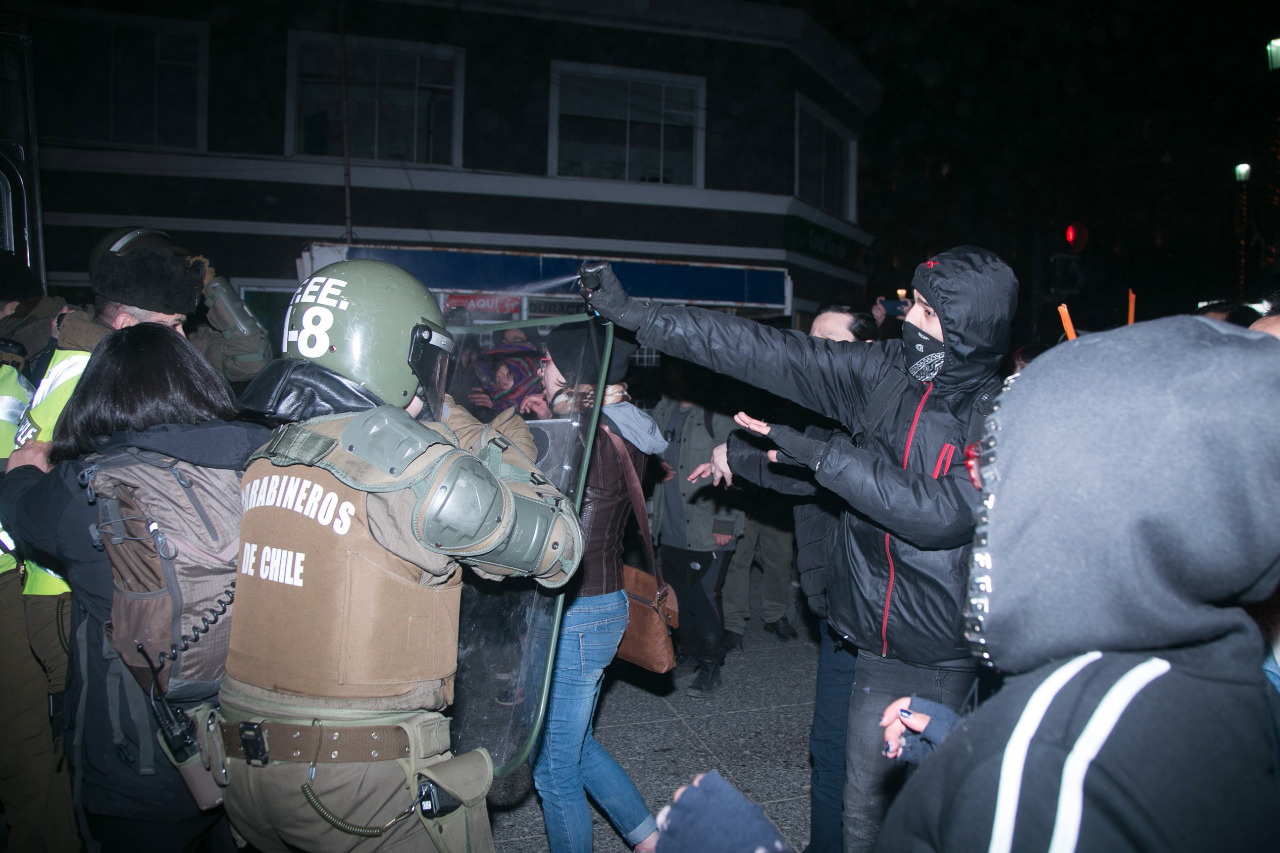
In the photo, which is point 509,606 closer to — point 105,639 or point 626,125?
point 105,639

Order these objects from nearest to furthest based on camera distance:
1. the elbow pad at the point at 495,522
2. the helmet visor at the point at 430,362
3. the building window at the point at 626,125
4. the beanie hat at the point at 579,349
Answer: the elbow pad at the point at 495,522 → the helmet visor at the point at 430,362 → the beanie hat at the point at 579,349 → the building window at the point at 626,125

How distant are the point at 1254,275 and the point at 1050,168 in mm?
7316

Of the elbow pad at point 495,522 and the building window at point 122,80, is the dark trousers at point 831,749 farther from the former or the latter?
the building window at point 122,80

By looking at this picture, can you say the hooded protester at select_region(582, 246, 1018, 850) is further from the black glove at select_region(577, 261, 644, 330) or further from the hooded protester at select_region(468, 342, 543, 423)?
the hooded protester at select_region(468, 342, 543, 423)

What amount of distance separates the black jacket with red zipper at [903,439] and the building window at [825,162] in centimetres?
1075

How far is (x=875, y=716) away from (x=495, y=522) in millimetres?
1389

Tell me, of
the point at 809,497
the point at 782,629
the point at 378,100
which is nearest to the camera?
the point at 809,497

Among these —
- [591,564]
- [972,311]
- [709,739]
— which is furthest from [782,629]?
[972,311]

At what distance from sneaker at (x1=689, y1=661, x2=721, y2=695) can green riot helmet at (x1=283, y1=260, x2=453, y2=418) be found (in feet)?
11.6

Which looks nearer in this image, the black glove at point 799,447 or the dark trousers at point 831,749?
the black glove at point 799,447

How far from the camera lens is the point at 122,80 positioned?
998cm

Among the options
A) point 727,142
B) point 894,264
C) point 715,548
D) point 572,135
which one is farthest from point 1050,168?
point 715,548

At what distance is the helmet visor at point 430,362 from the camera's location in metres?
1.82

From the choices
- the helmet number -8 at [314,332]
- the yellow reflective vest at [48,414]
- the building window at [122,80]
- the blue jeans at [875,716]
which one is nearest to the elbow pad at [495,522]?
the helmet number -8 at [314,332]
